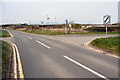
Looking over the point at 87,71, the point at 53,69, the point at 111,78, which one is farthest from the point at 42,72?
the point at 111,78

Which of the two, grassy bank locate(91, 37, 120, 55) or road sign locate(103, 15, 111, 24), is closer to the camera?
grassy bank locate(91, 37, 120, 55)

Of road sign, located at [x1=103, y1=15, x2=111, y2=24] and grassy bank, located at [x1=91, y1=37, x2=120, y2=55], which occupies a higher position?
road sign, located at [x1=103, y1=15, x2=111, y2=24]

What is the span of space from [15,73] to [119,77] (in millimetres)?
4534

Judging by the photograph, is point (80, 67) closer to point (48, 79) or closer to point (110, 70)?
point (110, 70)

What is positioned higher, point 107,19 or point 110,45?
point 107,19

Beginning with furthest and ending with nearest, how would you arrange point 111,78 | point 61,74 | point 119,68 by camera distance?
point 119,68 → point 61,74 → point 111,78

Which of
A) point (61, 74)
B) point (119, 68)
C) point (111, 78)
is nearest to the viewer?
point (111, 78)

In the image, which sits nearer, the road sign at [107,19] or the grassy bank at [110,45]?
the grassy bank at [110,45]

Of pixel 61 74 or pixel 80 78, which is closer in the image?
pixel 80 78

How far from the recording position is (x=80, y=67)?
5887 mm

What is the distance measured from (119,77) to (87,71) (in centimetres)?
132

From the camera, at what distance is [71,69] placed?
5656mm

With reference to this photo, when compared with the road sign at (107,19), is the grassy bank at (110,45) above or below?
below

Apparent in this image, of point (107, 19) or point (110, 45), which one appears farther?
point (107, 19)
